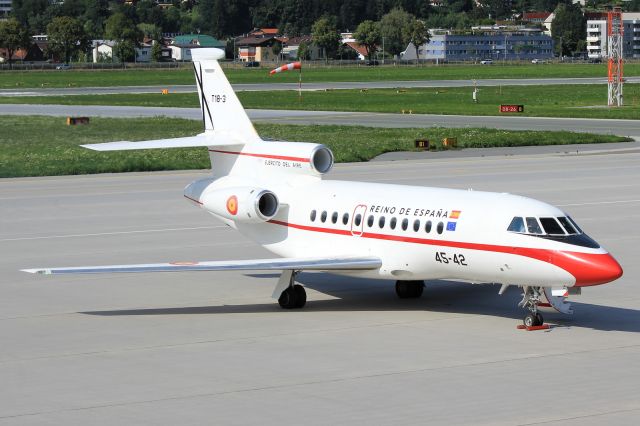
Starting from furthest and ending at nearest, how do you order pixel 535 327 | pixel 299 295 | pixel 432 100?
pixel 432 100
pixel 299 295
pixel 535 327

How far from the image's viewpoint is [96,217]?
42.1 metres

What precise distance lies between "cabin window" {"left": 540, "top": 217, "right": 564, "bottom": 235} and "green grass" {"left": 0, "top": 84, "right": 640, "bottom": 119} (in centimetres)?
6795

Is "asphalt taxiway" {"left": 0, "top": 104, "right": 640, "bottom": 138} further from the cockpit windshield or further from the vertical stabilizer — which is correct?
the cockpit windshield

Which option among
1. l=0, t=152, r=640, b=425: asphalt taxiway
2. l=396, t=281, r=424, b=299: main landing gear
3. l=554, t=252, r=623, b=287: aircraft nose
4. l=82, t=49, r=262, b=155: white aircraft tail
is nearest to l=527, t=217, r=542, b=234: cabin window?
l=554, t=252, r=623, b=287: aircraft nose

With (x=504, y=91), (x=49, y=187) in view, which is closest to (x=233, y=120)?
(x=49, y=187)

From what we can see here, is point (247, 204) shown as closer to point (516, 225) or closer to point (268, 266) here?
point (268, 266)

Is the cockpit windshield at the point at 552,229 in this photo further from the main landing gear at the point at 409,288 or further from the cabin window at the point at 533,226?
the main landing gear at the point at 409,288

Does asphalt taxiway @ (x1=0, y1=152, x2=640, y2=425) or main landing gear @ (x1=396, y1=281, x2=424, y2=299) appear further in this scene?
main landing gear @ (x1=396, y1=281, x2=424, y2=299)

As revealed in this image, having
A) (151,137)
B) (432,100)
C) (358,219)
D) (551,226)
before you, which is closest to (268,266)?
(358,219)

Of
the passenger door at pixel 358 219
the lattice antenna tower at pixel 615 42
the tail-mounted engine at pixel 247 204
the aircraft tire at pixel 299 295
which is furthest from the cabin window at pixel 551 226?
the lattice antenna tower at pixel 615 42

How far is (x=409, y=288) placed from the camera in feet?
90.6

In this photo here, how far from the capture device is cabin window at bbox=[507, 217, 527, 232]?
24.0 meters

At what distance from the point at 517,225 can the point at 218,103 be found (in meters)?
9.52

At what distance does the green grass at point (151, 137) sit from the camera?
5816cm
